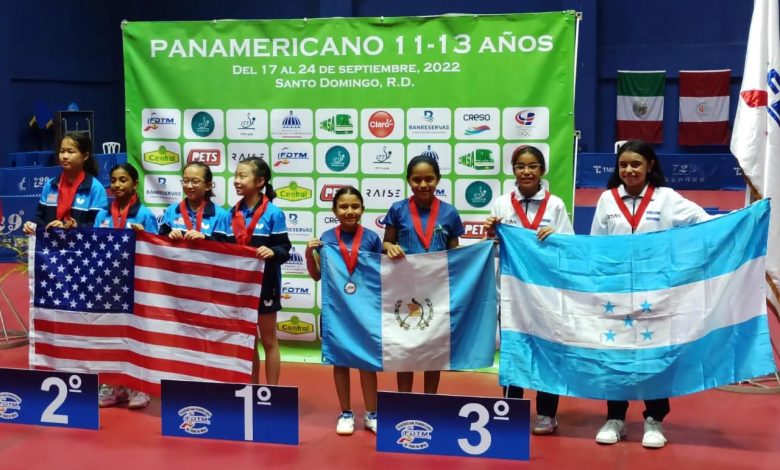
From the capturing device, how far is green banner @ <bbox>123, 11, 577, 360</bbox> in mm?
7000

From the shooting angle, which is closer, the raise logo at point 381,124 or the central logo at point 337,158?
the raise logo at point 381,124

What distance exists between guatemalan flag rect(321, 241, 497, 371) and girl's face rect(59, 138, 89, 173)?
1861mm

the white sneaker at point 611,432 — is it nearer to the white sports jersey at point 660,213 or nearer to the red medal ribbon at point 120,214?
the white sports jersey at point 660,213

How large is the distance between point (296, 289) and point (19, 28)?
51.7ft

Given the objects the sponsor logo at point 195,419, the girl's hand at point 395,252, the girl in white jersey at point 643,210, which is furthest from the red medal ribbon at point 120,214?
the girl in white jersey at point 643,210

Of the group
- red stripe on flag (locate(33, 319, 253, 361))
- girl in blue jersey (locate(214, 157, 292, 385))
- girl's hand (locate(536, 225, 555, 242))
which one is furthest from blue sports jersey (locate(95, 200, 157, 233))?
girl's hand (locate(536, 225, 555, 242))

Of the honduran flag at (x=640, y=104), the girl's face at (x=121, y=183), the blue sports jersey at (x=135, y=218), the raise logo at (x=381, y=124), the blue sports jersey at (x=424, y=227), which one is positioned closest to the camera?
the blue sports jersey at (x=424, y=227)

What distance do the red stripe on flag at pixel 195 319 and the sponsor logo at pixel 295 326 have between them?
5.75 ft

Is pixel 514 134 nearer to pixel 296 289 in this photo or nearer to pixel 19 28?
pixel 296 289

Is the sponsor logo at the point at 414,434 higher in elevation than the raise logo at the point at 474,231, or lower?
lower

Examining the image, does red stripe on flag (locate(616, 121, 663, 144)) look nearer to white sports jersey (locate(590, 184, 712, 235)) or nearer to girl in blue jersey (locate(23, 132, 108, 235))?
white sports jersey (locate(590, 184, 712, 235))

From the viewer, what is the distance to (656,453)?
5336 mm

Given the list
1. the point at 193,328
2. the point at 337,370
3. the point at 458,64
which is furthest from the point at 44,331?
the point at 458,64

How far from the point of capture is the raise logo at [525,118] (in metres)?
7.01
